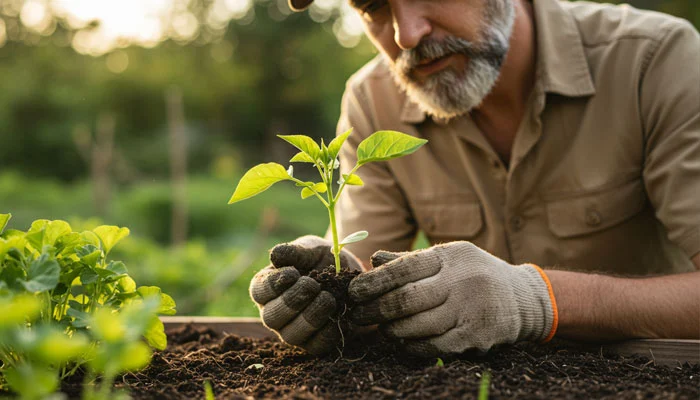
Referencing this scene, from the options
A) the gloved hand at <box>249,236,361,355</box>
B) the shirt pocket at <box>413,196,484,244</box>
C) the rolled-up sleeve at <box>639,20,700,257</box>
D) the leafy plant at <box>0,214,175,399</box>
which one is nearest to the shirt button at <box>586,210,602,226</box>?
the rolled-up sleeve at <box>639,20,700,257</box>

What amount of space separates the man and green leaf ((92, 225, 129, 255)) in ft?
1.23

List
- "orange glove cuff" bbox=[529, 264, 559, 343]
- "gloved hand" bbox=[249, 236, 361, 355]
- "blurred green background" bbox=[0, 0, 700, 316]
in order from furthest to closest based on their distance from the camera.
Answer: "blurred green background" bbox=[0, 0, 700, 316]
"orange glove cuff" bbox=[529, 264, 559, 343]
"gloved hand" bbox=[249, 236, 361, 355]

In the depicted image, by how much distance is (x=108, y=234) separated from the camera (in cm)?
142

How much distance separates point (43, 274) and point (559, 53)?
1.97 metres

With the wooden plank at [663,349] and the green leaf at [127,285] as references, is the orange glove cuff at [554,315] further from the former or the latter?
the green leaf at [127,285]

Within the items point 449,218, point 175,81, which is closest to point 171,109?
point 449,218

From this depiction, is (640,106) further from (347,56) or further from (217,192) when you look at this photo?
(347,56)

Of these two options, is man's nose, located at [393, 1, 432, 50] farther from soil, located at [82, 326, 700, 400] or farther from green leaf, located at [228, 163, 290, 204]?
soil, located at [82, 326, 700, 400]

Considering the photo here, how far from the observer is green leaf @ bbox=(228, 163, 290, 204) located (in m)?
1.36

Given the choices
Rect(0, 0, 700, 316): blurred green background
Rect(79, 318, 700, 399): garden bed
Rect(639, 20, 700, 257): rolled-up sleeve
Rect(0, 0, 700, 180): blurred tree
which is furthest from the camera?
Rect(0, 0, 700, 180): blurred tree

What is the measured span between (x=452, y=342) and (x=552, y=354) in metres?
0.27

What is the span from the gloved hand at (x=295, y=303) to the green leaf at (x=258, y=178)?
260 millimetres

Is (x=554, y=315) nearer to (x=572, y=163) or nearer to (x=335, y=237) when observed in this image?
(x=335, y=237)

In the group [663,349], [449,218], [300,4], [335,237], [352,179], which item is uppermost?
[300,4]
